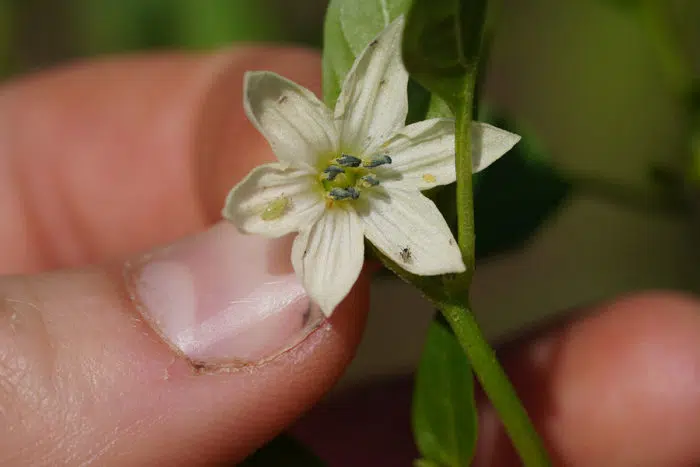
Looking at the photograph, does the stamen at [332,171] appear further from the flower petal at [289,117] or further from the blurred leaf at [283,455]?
the blurred leaf at [283,455]

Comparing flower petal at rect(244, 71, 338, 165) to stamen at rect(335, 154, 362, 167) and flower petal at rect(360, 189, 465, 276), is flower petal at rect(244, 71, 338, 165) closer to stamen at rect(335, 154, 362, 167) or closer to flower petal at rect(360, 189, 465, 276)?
stamen at rect(335, 154, 362, 167)

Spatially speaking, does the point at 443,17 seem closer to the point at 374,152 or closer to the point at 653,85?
the point at 374,152

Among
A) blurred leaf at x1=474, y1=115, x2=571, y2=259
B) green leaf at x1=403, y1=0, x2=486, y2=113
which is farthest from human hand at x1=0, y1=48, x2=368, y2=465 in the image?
blurred leaf at x1=474, y1=115, x2=571, y2=259

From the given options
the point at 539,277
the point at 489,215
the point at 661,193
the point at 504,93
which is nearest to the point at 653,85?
the point at 504,93

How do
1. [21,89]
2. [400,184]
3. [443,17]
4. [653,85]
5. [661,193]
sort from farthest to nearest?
[653,85], [21,89], [661,193], [400,184], [443,17]

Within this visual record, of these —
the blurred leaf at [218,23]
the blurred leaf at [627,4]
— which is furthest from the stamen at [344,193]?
the blurred leaf at [218,23]

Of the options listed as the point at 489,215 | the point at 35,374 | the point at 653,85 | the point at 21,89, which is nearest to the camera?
the point at 35,374
